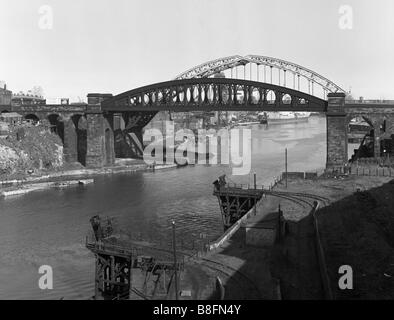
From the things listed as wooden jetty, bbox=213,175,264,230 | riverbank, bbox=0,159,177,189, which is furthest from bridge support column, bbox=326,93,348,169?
wooden jetty, bbox=213,175,264,230

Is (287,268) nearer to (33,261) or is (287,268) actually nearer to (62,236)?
(33,261)

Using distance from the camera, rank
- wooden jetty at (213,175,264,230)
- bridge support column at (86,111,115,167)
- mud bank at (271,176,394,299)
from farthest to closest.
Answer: bridge support column at (86,111,115,167), wooden jetty at (213,175,264,230), mud bank at (271,176,394,299)

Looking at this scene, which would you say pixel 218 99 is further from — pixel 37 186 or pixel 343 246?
pixel 343 246

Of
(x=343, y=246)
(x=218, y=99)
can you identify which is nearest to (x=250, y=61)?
(x=218, y=99)

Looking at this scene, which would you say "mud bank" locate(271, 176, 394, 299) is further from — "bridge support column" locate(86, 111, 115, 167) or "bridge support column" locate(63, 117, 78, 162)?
"bridge support column" locate(63, 117, 78, 162)

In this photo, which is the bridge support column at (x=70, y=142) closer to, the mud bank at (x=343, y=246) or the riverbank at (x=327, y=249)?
the riverbank at (x=327, y=249)
